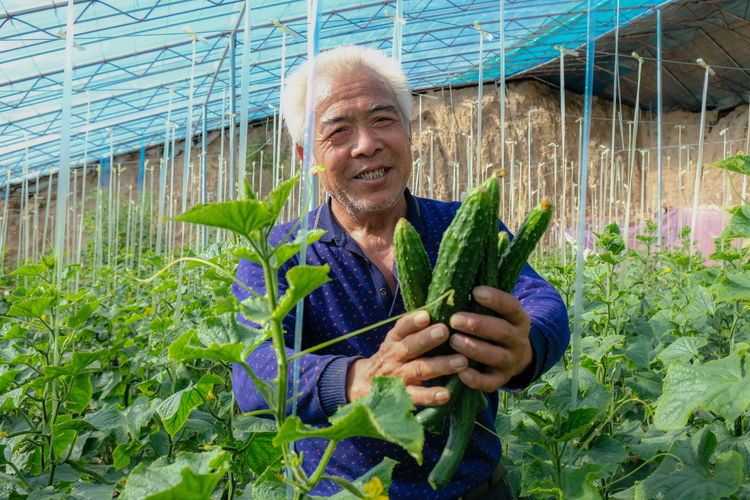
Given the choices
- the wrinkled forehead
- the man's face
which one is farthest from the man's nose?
the wrinkled forehead

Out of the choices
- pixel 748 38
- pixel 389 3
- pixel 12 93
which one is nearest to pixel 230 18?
pixel 389 3

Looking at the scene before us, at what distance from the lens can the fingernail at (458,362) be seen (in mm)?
893

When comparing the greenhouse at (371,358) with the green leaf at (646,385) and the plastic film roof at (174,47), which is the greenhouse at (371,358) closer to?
the green leaf at (646,385)

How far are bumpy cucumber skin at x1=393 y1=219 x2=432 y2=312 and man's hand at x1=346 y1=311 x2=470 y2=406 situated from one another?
58 mm

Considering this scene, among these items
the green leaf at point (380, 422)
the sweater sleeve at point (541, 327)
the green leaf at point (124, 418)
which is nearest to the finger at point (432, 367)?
the green leaf at point (380, 422)

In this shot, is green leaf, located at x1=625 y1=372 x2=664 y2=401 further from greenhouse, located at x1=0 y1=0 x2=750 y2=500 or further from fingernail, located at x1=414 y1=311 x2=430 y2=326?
fingernail, located at x1=414 y1=311 x2=430 y2=326

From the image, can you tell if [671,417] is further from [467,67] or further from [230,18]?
[467,67]

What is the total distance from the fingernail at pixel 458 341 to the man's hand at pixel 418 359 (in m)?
0.02

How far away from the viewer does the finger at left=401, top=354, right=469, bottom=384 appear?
90 centimetres

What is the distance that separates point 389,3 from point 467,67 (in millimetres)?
7263

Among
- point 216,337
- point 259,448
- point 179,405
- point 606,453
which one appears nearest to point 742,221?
point 606,453

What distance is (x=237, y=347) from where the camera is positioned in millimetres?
720

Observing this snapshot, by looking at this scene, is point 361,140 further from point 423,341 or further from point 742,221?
point 742,221

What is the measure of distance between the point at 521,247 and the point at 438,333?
0.72 ft
